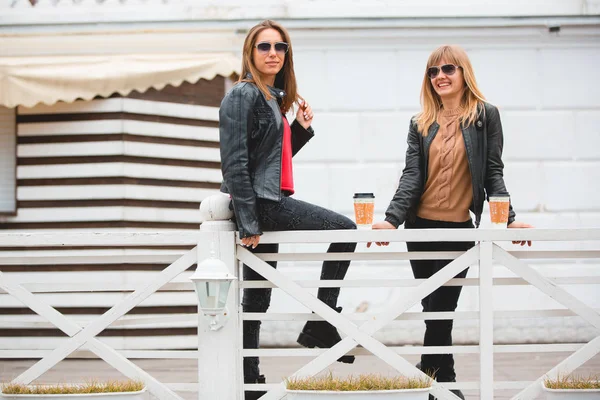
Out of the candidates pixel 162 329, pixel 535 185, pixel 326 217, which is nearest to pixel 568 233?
pixel 326 217

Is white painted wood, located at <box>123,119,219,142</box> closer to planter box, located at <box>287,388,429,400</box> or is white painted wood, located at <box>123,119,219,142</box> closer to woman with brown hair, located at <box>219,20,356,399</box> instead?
woman with brown hair, located at <box>219,20,356,399</box>

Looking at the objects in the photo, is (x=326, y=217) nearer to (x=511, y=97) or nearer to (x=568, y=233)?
(x=568, y=233)

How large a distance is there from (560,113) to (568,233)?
443 cm

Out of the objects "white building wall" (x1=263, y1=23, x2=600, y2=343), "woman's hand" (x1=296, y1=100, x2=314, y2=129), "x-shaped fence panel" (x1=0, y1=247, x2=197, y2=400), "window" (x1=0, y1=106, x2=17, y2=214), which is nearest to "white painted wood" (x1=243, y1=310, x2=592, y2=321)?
"x-shaped fence panel" (x1=0, y1=247, x2=197, y2=400)

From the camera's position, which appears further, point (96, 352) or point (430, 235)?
point (96, 352)

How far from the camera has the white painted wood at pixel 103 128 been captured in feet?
27.9

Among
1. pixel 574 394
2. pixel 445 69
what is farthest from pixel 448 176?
pixel 574 394

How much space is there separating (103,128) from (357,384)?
493cm

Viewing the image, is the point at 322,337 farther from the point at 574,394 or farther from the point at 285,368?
the point at 285,368

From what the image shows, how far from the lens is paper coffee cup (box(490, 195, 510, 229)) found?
4691 millimetres

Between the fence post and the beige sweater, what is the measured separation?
1127 millimetres

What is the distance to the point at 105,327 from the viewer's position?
4711mm

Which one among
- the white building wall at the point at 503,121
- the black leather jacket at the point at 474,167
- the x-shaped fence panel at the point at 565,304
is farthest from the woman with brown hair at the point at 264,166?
the white building wall at the point at 503,121

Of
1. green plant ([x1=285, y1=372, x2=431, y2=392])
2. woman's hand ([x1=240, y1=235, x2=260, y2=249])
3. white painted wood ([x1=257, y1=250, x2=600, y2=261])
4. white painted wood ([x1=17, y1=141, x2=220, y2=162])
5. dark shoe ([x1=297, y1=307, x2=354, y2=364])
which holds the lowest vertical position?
green plant ([x1=285, y1=372, x2=431, y2=392])
